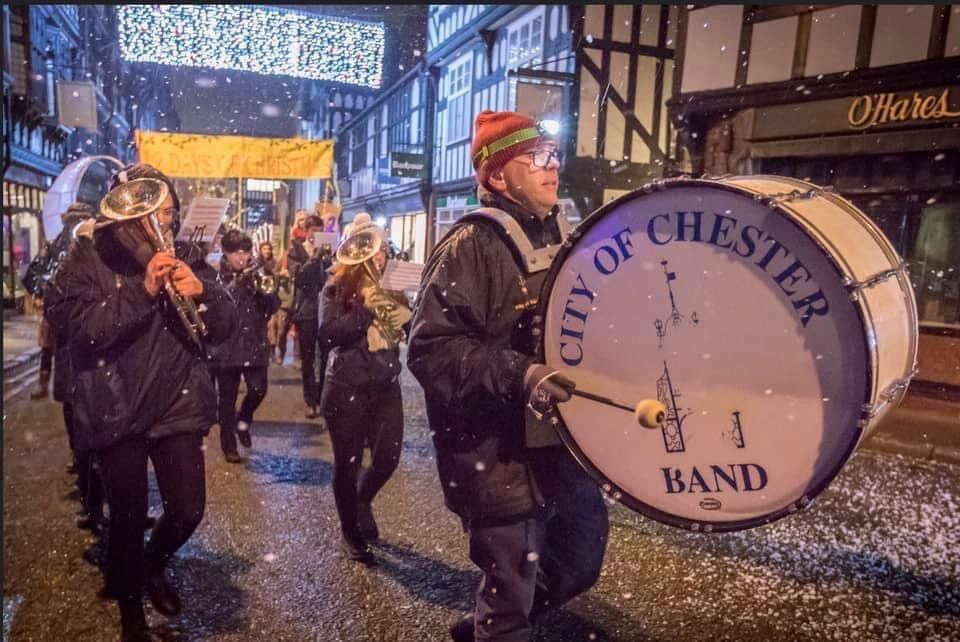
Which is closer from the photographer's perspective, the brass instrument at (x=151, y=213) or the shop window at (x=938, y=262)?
the brass instrument at (x=151, y=213)

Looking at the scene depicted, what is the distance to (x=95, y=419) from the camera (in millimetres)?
2807

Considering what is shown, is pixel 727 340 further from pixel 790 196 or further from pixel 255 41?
pixel 255 41

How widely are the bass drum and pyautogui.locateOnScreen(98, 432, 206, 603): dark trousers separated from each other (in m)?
1.62

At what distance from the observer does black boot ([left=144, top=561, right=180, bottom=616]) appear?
3.25m

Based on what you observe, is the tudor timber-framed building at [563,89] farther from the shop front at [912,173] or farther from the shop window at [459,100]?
the shop front at [912,173]

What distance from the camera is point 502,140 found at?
2.47 meters

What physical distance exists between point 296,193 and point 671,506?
4827cm

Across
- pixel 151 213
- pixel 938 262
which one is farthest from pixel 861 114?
pixel 151 213

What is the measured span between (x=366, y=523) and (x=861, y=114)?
25.1 ft

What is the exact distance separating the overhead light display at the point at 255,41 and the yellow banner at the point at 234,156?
351cm

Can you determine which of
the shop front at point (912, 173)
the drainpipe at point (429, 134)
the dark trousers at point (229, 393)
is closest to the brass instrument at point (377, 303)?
the dark trousers at point (229, 393)

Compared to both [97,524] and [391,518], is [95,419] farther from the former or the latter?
[391,518]

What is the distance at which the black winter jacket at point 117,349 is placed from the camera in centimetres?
275

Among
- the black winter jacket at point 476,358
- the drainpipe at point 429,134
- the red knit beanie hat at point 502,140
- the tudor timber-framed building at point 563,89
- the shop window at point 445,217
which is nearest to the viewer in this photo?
the black winter jacket at point 476,358
